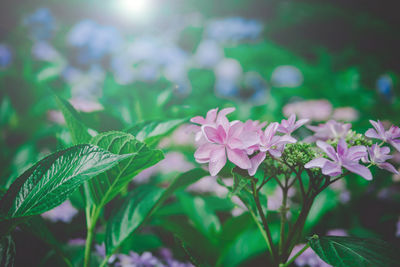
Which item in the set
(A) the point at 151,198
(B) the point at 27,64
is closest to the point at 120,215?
A: (A) the point at 151,198

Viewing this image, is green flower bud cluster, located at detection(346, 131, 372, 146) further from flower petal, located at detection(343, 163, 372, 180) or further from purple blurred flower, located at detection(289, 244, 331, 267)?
purple blurred flower, located at detection(289, 244, 331, 267)

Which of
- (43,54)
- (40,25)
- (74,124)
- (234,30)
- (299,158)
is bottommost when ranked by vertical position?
(234,30)

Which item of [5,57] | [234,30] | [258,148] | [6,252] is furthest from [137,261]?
[234,30]

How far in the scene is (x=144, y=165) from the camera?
1.30 ft

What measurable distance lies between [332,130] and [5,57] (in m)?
1.93

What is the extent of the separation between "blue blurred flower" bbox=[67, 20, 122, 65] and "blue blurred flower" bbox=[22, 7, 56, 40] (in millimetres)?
245

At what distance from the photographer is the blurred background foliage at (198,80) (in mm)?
667

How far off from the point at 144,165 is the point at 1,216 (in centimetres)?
17

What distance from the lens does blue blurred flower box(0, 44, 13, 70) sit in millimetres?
1678

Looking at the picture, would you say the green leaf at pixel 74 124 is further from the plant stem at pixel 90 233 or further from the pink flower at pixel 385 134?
the pink flower at pixel 385 134

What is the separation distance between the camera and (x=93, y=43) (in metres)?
2.09

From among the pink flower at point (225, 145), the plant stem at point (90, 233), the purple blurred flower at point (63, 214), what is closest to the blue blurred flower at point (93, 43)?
the purple blurred flower at point (63, 214)

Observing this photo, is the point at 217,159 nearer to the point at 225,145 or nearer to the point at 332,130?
the point at 225,145

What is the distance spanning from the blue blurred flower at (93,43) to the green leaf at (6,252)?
6.07ft
